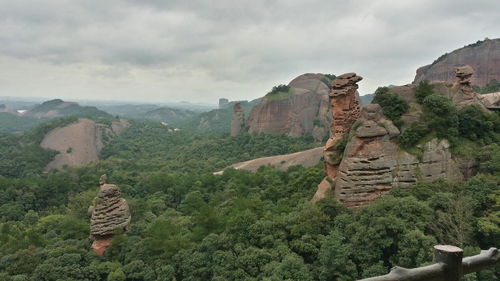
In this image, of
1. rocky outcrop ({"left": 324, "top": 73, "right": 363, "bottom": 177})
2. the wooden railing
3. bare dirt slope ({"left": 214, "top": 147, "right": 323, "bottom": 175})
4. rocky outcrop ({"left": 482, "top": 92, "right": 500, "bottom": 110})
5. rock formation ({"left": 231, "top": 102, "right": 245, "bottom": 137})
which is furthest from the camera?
rock formation ({"left": 231, "top": 102, "right": 245, "bottom": 137})

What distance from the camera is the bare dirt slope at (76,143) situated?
75.5 meters

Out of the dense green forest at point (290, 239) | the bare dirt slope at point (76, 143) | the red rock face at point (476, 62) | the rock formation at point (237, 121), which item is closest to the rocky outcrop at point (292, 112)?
the rock formation at point (237, 121)

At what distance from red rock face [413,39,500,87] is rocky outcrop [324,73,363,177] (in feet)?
162

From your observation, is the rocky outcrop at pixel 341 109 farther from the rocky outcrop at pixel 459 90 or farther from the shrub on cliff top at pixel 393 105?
the rocky outcrop at pixel 459 90

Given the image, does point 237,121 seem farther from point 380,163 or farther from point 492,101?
point 380,163

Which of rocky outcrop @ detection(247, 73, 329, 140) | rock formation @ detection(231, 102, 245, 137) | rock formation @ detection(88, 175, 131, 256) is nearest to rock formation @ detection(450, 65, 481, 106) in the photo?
rock formation @ detection(88, 175, 131, 256)

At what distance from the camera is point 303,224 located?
18.8 metres

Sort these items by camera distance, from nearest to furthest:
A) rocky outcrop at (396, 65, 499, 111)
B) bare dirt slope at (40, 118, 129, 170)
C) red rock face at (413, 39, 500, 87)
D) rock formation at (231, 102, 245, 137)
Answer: rocky outcrop at (396, 65, 499, 111)
red rock face at (413, 39, 500, 87)
bare dirt slope at (40, 118, 129, 170)
rock formation at (231, 102, 245, 137)

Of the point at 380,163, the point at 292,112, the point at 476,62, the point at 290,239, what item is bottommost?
the point at 290,239

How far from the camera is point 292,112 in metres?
74.4

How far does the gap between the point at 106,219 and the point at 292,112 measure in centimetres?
5531

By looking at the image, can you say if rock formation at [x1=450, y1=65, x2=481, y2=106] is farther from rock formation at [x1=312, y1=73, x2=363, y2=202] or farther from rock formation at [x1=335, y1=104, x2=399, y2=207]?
rock formation at [x1=312, y1=73, x2=363, y2=202]

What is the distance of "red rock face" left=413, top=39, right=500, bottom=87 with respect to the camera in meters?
62.9

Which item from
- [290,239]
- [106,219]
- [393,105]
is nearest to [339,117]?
[393,105]
